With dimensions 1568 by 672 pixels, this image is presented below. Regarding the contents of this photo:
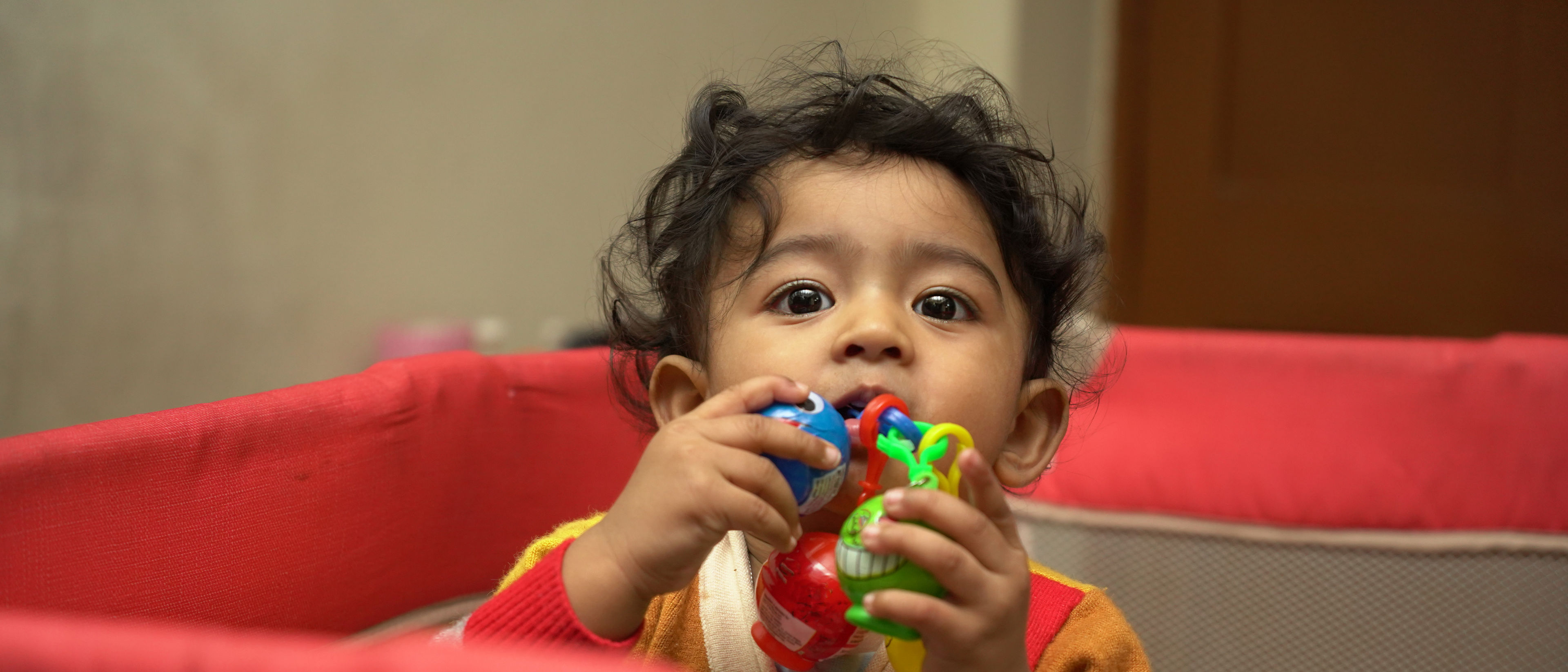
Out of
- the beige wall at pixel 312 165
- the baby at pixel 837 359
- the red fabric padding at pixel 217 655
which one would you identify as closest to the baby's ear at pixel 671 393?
the baby at pixel 837 359

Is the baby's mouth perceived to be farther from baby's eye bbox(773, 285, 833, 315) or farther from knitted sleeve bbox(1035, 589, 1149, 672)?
knitted sleeve bbox(1035, 589, 1149, 672)

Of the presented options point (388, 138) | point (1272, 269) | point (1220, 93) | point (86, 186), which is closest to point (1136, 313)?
point (1272, 269)

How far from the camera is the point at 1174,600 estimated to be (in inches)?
40.5

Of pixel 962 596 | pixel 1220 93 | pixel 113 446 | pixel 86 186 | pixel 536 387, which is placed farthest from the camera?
pixel 1220 93

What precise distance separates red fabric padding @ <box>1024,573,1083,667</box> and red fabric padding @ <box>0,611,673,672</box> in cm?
45

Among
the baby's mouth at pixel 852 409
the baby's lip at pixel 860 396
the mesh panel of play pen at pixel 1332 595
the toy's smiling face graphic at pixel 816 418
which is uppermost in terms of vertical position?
the toy's smiling face graphic at pixel 816 418

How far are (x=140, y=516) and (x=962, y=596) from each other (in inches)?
17.8

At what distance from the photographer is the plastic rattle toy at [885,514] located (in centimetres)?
47

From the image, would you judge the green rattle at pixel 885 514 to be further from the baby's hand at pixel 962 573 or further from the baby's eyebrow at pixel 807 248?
the baby's eyebrow at pixel 807 248

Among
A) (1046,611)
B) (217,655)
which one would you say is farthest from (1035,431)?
(217,655)

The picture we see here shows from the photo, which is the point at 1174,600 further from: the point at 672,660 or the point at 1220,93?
the point at 1220,93

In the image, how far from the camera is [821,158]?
0.73 m

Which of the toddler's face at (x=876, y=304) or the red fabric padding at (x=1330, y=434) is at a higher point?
the toddler's face at (x=876, y=304)

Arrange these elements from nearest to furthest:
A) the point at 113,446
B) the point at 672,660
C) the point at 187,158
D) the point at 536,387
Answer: the point at 113,446 → the point at 672,660 → the point at 536,387 → the point at 187,158
